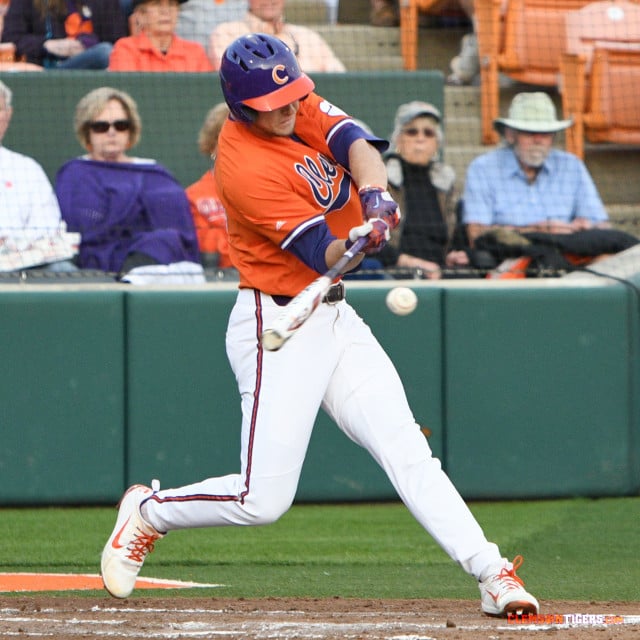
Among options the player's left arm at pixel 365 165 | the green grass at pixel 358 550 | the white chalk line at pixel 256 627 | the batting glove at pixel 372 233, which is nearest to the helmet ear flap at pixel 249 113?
the player's left arm at pixel 365 165

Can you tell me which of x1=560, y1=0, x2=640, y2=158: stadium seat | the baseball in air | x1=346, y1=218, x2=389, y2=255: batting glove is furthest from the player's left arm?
x1=560, y1=0, x2=640, y2=158: stadium seat

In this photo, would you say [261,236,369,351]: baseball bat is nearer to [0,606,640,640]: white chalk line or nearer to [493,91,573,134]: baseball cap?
[0,606,640,640]: white chalk line

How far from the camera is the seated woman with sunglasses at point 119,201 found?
21.2 feet

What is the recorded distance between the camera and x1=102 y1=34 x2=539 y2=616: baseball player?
145 inches

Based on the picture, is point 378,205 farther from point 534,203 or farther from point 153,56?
point 153,56

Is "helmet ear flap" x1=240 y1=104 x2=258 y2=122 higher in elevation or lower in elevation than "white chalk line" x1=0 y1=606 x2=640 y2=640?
higher

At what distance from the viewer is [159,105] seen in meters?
7.36

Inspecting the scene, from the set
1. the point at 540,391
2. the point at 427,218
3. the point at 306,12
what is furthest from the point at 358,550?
the point at 306,12

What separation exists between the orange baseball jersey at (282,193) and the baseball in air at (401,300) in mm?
2191

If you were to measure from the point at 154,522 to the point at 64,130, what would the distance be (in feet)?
12.5

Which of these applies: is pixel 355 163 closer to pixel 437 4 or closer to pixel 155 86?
pixel 155 86

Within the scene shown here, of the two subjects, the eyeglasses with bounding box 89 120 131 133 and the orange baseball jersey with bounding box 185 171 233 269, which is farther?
the orange baseball jersey with bounding box 185 171 233 269

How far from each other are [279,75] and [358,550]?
7.37 ft

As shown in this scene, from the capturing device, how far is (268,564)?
5043 mm
